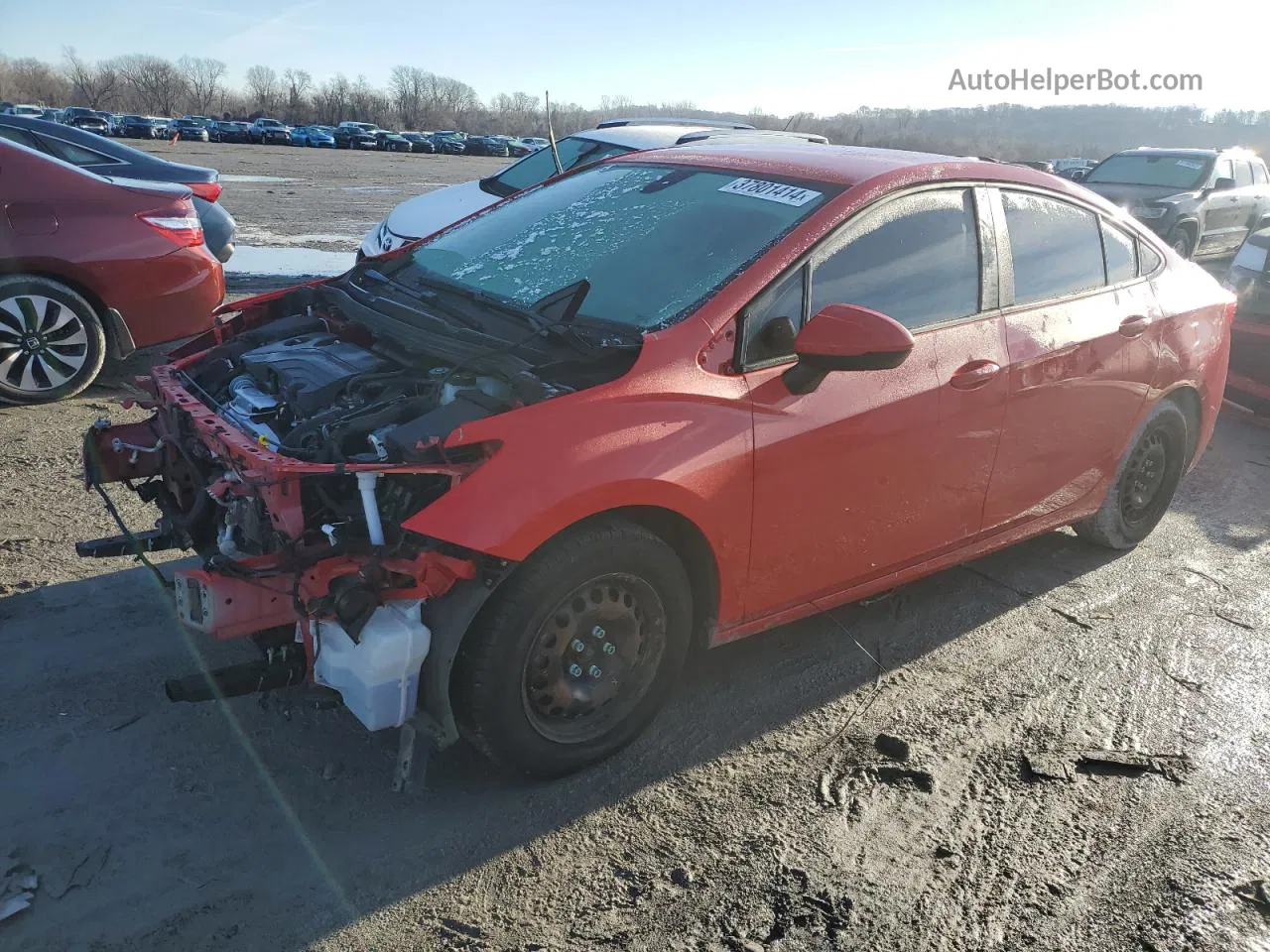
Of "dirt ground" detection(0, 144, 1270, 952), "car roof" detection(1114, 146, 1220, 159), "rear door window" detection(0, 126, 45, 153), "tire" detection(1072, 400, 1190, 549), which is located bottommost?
"dirt ground" detection(0, 144, 1270, 952)

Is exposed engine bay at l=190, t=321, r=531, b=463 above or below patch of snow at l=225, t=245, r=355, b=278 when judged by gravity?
above

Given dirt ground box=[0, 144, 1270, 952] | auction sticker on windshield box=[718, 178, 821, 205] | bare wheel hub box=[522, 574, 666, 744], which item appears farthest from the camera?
auction sticker on windshield box=[718, 178, 821, 205]

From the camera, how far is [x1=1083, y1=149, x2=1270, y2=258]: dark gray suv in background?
48.3ft

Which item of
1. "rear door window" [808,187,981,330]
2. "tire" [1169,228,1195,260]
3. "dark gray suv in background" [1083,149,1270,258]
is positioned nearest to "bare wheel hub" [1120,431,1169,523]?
"rear door window" [808,187,981,330]

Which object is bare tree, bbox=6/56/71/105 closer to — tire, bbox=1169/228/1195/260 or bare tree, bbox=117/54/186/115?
bare tree, bbox=117/54/186/115

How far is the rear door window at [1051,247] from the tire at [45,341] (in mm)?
5352

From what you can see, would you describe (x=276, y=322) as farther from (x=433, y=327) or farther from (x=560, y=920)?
(x=560, y=920)

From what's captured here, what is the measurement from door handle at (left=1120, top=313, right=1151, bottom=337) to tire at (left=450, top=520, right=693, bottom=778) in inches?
97.2

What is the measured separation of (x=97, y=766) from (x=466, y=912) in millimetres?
1272

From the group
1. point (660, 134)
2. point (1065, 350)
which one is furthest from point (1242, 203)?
point (1065, 350)

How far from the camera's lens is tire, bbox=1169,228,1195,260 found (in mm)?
14679

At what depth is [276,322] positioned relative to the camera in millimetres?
3941

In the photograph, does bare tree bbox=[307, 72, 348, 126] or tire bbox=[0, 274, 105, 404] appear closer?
tire bbox=[0, 274, 105, 404]

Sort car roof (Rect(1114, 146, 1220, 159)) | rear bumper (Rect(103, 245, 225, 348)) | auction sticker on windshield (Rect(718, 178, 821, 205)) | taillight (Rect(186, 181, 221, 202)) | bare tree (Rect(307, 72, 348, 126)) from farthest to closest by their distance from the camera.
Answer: bare tree (Rect(307, 72, 348, 126))
car roof (Rect(1114, 146, 1220, 159))
taillight (Rect(186, 181, 221, 202))
rear bumper (Rect(103, 245, 225, 348))
auction sticker on windshield (Rect(718, 178, 821, 205))
